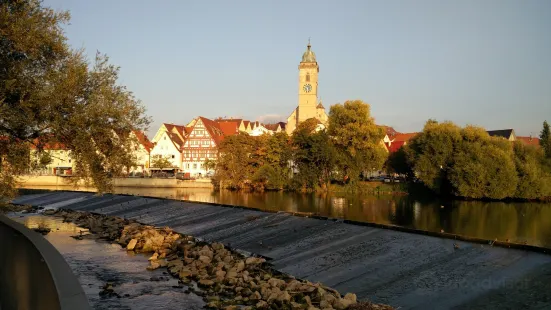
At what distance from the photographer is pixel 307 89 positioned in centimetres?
10238

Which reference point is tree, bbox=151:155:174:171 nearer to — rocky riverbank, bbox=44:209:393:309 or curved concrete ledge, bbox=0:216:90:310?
rocky riverbank, bbox=44:209:393:309

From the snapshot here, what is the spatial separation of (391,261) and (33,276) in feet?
48.7

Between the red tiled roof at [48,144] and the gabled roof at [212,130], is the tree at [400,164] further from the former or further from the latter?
the red tiled roof at [48,144]

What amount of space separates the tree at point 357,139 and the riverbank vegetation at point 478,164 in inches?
249

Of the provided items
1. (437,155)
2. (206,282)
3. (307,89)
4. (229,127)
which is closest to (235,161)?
(437,155)

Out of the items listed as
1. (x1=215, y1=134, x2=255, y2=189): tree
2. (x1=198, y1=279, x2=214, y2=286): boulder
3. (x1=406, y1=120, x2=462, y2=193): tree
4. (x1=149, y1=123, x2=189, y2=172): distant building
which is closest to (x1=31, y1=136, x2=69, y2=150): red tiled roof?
(x1=198, y1=279, x2=214, y2=286): boulder

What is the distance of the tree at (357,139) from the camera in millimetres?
65062

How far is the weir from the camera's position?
1456 centimetres

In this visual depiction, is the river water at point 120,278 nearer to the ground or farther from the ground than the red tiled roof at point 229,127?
nearer to the ground

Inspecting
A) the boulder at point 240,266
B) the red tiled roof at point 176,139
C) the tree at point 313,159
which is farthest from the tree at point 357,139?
the boulder at point 240,266

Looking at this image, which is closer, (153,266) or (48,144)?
(48,144)

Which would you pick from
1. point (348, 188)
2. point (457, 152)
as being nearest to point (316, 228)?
point (457, 152)

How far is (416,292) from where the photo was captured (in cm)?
1505

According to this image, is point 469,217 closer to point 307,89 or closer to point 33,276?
point 33,276
